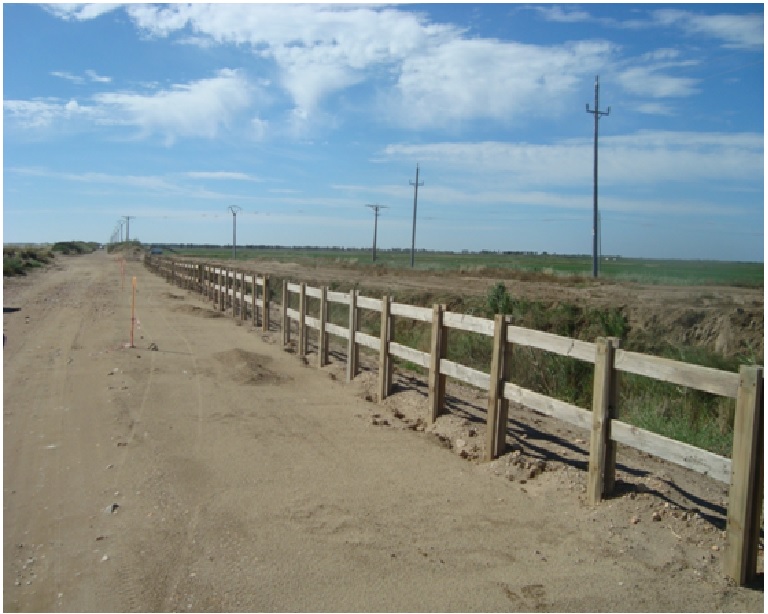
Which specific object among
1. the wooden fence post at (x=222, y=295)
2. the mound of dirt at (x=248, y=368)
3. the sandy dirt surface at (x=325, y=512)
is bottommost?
the sandy dirt surface at (x=325, y=512)

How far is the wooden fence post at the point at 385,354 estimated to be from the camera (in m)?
10.0

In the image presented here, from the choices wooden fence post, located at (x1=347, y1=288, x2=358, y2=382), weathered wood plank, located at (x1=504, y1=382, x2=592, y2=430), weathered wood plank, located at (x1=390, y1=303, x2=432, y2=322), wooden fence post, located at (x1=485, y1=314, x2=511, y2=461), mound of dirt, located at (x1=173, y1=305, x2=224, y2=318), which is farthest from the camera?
mound of dirt, located at (x1=173, y1=305, x2=224, y2=318)

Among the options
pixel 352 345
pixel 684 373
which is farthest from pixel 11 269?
pixel 684 373

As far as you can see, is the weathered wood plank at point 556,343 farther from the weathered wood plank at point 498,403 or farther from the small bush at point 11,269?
the small bush at point 11,269

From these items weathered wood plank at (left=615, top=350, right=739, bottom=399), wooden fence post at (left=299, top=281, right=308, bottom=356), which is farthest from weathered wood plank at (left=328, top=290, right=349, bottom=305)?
weathered wood plank at (left=615, top=350, right=739, bottom=399)

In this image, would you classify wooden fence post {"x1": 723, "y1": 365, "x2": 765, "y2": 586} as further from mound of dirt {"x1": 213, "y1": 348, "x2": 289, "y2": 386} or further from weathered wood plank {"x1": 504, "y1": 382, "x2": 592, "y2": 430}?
mound of dirt {"x1": 213, "y1": 348, "x2": 289, "y2": 386}

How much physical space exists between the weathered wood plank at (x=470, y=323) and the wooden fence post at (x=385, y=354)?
4.94ft

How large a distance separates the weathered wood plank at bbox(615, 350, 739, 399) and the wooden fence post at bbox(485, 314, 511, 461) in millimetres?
1556

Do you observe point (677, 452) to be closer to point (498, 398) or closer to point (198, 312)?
point (498, 398)

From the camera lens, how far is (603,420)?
5910 mm

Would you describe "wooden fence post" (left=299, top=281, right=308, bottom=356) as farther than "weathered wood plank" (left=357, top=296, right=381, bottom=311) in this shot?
Yes

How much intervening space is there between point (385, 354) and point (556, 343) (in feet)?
12.2

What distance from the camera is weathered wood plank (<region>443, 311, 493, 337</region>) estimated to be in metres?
7.74

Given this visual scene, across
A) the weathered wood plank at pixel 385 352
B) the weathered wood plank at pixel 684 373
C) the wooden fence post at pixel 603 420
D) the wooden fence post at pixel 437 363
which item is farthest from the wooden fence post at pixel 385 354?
the weathered wood plank at pixel 684 373
